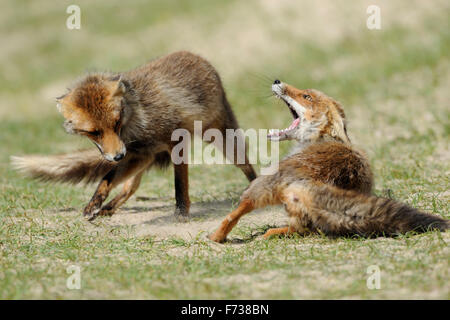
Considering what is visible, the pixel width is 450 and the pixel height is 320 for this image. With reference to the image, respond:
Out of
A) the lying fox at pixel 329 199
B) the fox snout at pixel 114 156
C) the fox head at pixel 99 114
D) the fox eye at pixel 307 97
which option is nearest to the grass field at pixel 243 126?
the lying fox at pixel 329 199

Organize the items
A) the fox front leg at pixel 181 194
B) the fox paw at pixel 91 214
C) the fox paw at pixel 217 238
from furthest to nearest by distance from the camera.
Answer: the fox front leg at pixel 181 194 < the fox paw at pixel 91 214 < the fox paw at pixel 217 238

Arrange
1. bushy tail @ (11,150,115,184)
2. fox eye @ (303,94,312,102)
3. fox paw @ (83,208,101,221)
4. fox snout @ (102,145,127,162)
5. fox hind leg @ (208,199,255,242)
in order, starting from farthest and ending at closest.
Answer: bushy tail @ (11,150,115,184) < fox paw @ (83,208,101,221) < fox eye @ (303,94,312,102) < fox snout @ (102,145,127,162) < fox hind leg @ (208,199,255,242)

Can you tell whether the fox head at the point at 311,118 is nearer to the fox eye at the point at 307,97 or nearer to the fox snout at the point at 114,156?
the fox eye at the point at 307,97

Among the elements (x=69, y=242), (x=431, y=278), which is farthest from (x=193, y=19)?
(x=431, y=278)

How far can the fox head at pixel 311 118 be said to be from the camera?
225 inches

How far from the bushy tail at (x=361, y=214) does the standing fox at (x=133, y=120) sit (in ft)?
6.16

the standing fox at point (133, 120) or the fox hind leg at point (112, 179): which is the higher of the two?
the standing fox at point (133, 120)

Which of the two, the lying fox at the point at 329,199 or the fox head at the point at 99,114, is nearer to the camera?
the lying fox at the point at 329,199

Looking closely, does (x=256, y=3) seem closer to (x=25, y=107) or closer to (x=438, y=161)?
(x=25, y=107)

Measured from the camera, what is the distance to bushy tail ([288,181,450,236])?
4.88m

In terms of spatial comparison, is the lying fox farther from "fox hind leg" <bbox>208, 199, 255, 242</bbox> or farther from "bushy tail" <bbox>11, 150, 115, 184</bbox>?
"bushy tail" <bbox>11, 150, 115, 184</bbox>

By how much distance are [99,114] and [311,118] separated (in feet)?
6.62

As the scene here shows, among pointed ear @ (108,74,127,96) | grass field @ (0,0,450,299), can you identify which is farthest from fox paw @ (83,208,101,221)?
pointed ear @ (108,74,127,96)
